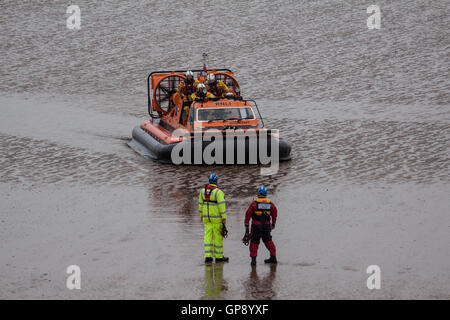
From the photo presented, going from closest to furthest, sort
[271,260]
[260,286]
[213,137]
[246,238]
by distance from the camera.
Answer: [260,286] < [246,238] < [271,260] < [213,137]

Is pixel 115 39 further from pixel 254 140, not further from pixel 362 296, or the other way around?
pixel 362 296

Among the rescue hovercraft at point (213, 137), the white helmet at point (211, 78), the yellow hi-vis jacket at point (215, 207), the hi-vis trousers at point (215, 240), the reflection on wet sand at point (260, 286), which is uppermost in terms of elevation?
the white helmet at point (211, 78)

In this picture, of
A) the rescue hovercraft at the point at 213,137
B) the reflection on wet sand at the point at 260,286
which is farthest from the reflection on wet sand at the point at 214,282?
the rescue hovercraft at the point at 213,137

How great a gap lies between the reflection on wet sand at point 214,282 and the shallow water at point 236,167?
3cm

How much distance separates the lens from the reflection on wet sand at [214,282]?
7.52 metres

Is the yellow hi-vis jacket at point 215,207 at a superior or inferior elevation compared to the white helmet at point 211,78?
inferior

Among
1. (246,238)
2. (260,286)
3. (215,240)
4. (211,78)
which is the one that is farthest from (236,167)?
(260,286)

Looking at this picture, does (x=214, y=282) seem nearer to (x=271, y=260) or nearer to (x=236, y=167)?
(x=271, y=260)

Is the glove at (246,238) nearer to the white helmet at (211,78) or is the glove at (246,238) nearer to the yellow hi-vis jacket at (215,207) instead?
the yellow hi-vis jacket at (215,207)

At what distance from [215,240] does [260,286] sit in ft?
3.39

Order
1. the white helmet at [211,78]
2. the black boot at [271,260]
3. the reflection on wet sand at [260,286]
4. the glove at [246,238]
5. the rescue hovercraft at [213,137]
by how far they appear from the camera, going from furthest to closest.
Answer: the white helmet at [211,78] < the rescue hovercraft at [213,137] < the black boot at [271,260] < the glove at [246,238] < the reflection on wet sand at [260,286]

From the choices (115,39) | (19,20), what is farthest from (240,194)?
(19,20)

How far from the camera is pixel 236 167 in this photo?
46.2ft

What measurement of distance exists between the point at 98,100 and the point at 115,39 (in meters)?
6.14
